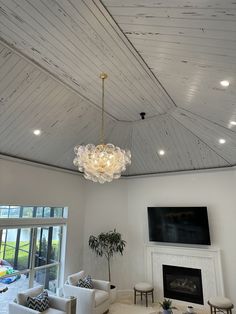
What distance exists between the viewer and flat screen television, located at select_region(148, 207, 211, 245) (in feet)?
20.3

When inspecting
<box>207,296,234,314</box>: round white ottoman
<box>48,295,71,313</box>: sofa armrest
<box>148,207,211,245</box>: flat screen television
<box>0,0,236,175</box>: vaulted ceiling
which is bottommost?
<box>207,296,234,314</box>: round white ottoman

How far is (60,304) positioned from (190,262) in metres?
3.59

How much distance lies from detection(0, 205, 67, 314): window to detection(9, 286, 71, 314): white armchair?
2.51 ft

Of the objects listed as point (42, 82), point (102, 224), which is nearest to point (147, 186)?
point (102, 224)

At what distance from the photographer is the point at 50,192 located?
20.2 ft

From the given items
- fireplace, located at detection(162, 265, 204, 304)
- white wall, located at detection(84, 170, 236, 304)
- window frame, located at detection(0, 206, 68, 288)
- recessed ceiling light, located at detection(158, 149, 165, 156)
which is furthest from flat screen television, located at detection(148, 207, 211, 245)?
window frame, located at detection(0, 206, 68, 288)

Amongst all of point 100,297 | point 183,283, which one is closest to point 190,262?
point 183,283

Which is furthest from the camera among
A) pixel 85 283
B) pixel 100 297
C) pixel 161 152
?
pixel 161 152

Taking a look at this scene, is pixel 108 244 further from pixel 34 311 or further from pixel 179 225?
pixel 34 311

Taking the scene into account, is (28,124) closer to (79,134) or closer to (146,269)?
(79,134)

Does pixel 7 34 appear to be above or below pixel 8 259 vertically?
above

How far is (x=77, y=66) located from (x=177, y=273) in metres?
6.04

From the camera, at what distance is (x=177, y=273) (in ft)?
21.1

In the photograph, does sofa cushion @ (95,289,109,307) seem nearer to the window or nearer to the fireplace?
the window
